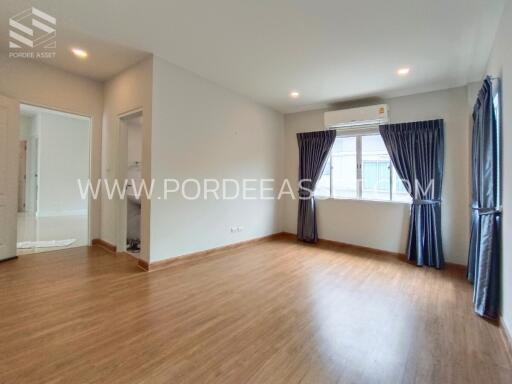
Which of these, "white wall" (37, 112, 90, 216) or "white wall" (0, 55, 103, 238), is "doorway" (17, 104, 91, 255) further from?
"white wall" (0, 55, 103, 238)

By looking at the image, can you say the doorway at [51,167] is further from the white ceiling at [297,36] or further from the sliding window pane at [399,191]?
the sliding window pane at [399,191]

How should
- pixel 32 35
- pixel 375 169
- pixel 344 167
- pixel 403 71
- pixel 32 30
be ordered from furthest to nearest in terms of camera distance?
pixel 344 167
pixel 375 169
pixel 403 71
pixel 32 35
pixel 32 30

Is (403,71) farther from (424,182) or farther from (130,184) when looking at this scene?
(130,184)

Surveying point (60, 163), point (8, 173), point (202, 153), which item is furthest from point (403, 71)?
point (60, 163)

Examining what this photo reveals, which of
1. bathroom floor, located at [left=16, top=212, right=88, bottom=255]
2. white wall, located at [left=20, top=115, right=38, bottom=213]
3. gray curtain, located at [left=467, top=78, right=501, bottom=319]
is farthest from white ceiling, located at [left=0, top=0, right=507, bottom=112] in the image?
white wall, located at [left=20, top=115, right=38, bottom=213]

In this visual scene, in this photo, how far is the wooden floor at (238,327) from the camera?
1569mm

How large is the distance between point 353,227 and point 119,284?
3.92 metres

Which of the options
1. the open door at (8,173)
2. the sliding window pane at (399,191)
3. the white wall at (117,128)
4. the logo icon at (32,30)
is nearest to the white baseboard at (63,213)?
the white wall at (117,128)

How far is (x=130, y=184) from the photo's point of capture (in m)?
4.28

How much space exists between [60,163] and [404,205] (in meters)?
8.76

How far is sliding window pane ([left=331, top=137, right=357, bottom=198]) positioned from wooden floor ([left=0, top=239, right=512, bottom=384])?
1.82 meters

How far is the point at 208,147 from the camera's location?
3.95 meters

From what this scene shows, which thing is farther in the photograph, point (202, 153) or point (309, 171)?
point (309, 171)

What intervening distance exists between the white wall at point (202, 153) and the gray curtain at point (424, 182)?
8.38 feet
